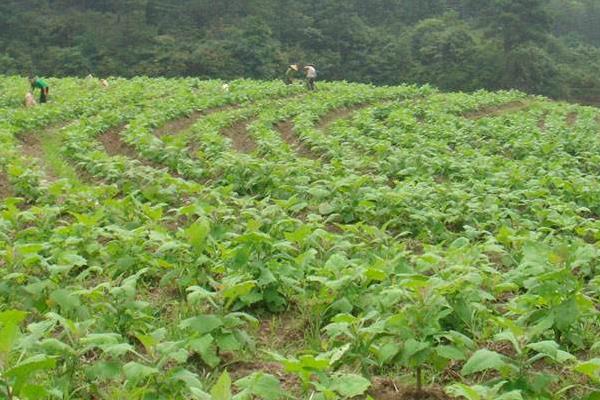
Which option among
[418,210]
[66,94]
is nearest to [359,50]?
[66,94]

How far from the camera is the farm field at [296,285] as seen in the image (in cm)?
420

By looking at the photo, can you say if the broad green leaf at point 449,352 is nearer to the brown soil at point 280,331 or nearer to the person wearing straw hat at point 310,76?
the brown soil at point 280,331

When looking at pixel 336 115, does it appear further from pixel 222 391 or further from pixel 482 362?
pixel 222 391

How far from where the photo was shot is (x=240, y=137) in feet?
63.2

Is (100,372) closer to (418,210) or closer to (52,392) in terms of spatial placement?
(52,392)

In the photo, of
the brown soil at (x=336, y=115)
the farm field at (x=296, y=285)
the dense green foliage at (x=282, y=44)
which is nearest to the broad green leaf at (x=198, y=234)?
the farm field at (x=296, y=285)

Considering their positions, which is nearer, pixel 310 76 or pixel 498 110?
pixel 310 76

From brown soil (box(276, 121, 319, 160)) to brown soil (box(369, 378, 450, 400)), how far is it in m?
11.1

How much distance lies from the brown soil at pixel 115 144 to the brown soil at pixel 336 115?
622cm

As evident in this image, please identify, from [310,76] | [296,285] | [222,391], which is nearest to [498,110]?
[310,76]

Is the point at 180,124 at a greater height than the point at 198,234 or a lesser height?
lesser

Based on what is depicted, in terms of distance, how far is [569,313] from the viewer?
4.64m

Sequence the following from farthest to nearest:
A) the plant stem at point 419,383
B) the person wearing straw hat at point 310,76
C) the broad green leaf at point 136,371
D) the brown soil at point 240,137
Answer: the person wearing straw hat at point 310,76, the brown soil at point 240,137, the plant stem at point 419,383, the broad green leaf at point 136,371

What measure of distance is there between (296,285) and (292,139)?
43.0 ft
